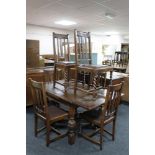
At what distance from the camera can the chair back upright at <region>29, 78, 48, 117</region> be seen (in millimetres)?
2215

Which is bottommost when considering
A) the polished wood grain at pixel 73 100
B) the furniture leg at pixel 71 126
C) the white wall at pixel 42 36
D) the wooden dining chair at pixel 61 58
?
the furniture leg at pixel 71 126

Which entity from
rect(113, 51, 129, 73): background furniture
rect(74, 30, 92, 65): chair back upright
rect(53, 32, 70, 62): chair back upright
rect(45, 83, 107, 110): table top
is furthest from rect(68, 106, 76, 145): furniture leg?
rect(113, 51, 129, 73): background furniture

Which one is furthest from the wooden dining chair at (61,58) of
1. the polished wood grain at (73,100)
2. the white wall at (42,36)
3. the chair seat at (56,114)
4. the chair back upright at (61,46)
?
the white wall at (42,36)

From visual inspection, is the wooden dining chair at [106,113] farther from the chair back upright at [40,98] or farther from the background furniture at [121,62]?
the background furniture at [121,62]

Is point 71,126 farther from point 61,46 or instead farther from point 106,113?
point 61,46

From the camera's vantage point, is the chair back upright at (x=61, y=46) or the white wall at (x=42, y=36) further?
the white wall at (x=42, y=36)

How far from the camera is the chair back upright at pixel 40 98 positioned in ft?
7.27

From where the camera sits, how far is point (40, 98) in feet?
7.62

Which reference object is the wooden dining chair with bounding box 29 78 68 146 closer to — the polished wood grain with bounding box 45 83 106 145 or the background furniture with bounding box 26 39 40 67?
the polished wood grain with bounding box 45 83 106 145
